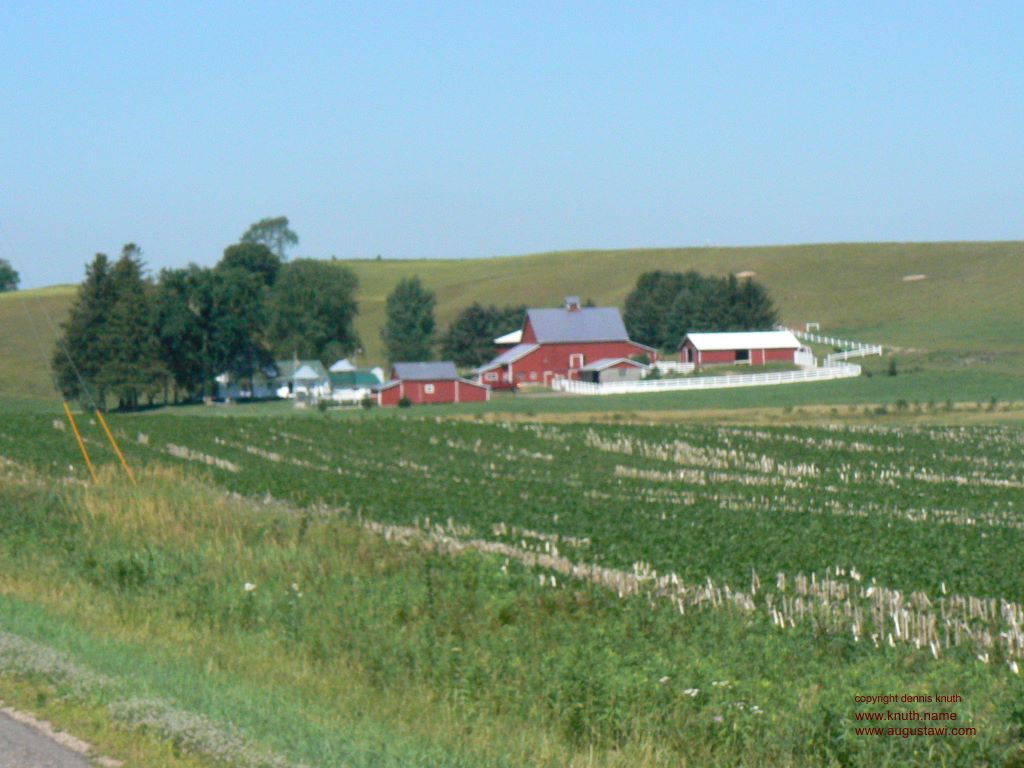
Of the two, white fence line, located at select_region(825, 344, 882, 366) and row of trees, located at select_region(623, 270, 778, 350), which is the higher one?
row of trees, located at select_region(623, 270, 778, 350)

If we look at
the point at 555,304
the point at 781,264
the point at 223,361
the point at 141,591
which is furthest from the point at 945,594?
the point at 781,264

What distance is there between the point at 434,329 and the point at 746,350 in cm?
3644

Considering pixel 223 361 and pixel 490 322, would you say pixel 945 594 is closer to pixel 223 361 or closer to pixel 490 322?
pixel 223 361

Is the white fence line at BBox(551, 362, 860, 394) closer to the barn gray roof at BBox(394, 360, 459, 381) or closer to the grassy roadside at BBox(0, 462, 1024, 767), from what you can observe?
the barn gray roof at BBox(394, 360, 459, 381)

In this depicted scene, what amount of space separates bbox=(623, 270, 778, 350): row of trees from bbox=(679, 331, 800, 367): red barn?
10489 millimetres

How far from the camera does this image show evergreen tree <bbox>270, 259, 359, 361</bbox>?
123m

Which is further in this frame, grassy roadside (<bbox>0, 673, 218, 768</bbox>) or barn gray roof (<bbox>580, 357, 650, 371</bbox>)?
barn gray roof (<bbox>580, 357, 650, 371</bbox>)

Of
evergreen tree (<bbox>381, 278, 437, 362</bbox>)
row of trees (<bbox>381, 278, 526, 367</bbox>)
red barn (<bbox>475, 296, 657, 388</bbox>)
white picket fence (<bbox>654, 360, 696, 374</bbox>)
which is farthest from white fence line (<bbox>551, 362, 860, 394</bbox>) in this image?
evergreen tree (<bbox>381, 278, 437, 362</bbox>)

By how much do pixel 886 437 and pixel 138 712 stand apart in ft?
132

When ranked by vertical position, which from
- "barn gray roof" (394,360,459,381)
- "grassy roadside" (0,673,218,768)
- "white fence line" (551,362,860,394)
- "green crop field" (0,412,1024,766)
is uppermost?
"grassy roadside" (0,673,218,768)

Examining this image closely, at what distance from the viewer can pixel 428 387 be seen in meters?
85.6

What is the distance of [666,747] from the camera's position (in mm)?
8570

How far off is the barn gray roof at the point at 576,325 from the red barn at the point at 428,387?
534 inches

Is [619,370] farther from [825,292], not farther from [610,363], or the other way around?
[825,292]
